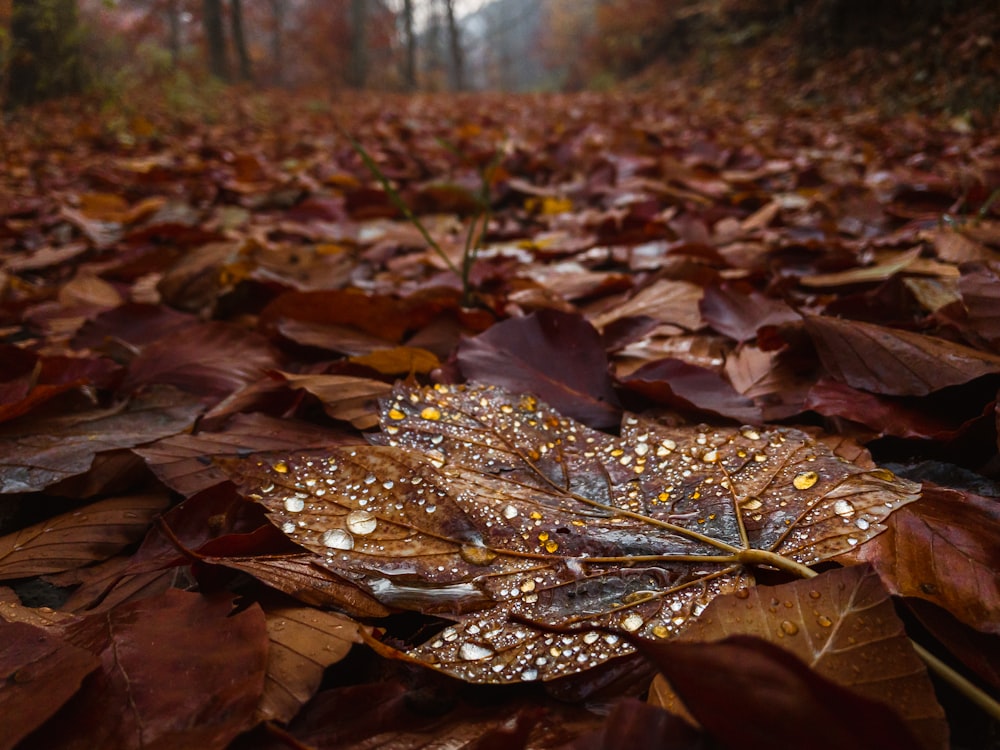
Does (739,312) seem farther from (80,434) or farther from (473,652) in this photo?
(80,434)

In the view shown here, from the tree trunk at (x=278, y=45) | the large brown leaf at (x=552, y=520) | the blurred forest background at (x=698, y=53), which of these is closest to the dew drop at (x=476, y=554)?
the large brown leaf at (x=552, y=520)

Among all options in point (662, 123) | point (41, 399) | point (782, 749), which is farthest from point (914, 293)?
point (662, 123)

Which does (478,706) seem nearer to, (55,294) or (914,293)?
(914,293)

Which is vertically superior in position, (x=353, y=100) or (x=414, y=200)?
(x=353, y=100)

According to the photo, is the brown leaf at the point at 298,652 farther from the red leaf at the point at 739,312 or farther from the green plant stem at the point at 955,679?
the red leaf at the point at 739,312

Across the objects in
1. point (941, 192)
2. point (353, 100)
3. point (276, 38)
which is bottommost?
point (941, 192)

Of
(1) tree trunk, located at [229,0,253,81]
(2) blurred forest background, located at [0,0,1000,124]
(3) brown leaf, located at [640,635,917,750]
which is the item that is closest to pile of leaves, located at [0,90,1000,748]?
(3) brown leaf, located at [640,635,917,750]

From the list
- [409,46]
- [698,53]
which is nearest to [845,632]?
[698,53]
